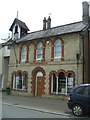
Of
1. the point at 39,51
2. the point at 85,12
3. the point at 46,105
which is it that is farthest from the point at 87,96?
the point at 85,12

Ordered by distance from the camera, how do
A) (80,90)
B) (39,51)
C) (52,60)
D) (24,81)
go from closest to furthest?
(80,90) < (52,60) < (39,51) < (24,81)

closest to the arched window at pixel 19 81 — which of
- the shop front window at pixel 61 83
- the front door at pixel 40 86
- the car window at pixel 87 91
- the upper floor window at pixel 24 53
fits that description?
the upper floor window at pixel 24 53

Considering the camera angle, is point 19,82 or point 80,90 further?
point 19,82

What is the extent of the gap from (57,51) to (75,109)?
476 inches

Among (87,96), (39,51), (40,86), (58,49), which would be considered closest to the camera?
(87,96)

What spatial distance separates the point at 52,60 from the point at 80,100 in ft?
40.2

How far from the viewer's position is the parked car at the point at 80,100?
12.5 metres

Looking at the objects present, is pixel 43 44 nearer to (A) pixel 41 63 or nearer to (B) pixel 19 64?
(A) pixel 41 63

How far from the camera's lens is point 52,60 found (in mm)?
24812

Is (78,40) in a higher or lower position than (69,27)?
lower

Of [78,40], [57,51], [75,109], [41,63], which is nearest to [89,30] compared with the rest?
[78,40]

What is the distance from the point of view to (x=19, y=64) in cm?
2892

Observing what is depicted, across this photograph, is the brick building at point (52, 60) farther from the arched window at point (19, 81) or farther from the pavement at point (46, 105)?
the pavement at point (46, 105)

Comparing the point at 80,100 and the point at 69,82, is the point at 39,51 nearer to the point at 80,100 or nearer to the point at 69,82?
the point at 69,82
